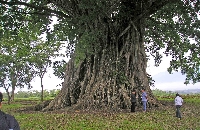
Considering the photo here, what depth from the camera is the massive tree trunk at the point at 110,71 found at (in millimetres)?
16859

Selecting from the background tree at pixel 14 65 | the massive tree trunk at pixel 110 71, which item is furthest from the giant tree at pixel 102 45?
the background tree at pixel 14 65

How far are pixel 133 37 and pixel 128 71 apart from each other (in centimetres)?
200

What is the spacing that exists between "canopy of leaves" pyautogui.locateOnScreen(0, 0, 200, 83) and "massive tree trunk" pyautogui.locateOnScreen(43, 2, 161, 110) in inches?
8.2

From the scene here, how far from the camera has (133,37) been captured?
61.0 ft

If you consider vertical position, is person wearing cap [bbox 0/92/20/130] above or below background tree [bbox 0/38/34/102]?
below

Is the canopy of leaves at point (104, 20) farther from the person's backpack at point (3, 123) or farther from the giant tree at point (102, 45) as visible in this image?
the person's backpack at point (3, 123)

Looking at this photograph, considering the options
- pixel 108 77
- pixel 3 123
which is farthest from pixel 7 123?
pixel 108 77

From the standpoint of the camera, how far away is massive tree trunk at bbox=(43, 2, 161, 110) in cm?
1686

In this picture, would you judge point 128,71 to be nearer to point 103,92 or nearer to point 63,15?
point 103,92

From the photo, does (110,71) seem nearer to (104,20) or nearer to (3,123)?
(104,20)

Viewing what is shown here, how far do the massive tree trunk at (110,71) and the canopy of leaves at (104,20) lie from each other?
209mm

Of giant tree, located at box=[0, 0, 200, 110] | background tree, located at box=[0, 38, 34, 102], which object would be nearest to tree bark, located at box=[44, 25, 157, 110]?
giant tree, located at box=[0, 0, 200, 110]

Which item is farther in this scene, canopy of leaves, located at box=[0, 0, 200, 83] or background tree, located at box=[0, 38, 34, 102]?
background tree, located at box=[0, 38, 34, 102]

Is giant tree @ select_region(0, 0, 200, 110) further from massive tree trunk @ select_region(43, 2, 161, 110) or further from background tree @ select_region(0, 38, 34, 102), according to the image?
background tree @ select_region(0, 38, 34, 102)
